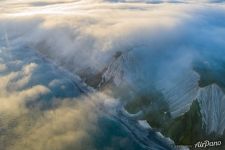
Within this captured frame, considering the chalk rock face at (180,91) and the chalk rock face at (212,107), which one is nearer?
the chalk rock face at (212,107)

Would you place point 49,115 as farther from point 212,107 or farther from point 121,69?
point 212,107

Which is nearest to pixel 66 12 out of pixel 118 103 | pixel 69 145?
pixel 118 103

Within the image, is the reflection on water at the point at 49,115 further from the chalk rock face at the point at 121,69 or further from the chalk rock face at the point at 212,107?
the chalk rock face at the point at 212,107

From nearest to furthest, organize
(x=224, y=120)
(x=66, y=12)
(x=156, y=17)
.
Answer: (x=224, y=120) → (x=156, y=17) → (x=66, y=12)

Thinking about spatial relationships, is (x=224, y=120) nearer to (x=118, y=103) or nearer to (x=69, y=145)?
(x=118, y=103)

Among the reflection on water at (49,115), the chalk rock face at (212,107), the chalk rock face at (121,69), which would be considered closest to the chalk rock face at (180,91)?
the chalk rock face at (212,107)
